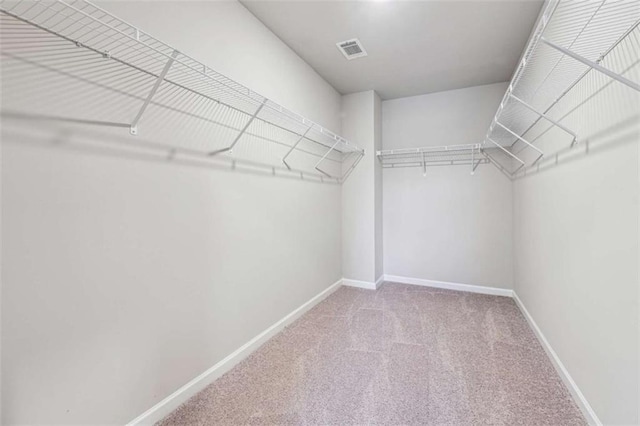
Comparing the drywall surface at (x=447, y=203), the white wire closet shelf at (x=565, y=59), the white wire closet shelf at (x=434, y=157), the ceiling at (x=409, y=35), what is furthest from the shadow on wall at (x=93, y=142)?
the drywall surface at (x=447, y=203)

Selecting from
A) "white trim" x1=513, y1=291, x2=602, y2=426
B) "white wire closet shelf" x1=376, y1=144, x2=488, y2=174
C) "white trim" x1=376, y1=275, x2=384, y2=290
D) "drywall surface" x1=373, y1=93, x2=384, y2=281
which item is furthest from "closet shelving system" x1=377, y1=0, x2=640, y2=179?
"white trim" x1=376, y1=275, x2=384, y2=290

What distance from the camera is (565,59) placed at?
4.85 ft

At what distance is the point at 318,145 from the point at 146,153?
194 cm

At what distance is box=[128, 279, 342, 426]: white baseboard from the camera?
146cm

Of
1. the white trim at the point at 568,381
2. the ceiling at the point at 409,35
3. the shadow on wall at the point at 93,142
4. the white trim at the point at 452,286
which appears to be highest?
the ceiling at the point at 409,35

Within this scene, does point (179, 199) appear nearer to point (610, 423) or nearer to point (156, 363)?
point (156, 363)

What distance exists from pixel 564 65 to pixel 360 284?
110 inches

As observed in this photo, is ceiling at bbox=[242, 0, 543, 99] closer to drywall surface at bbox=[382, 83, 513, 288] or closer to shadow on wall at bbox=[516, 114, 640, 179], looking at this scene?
drywall surface at bbox=[382, 83, 513, 288]

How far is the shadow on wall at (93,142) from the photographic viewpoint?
1.00m

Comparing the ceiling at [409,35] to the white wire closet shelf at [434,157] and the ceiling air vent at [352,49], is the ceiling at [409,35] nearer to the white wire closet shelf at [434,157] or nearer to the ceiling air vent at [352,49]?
the ceiling air vent at [352,49]

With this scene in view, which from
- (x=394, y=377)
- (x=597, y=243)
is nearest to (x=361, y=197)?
(x=394, y=377)

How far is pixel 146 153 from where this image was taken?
1415mm

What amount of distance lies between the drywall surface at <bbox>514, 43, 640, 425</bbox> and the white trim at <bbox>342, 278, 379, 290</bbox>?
1736mm

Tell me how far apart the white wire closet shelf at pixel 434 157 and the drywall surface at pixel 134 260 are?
6.31 feet
